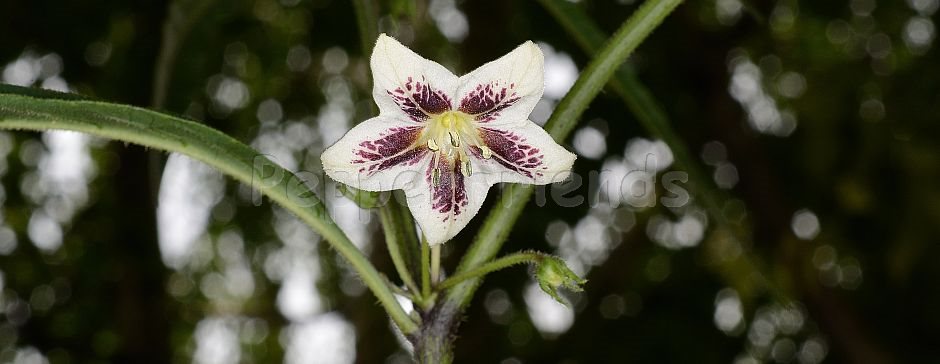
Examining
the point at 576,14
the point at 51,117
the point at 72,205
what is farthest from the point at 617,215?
the point at 51,117

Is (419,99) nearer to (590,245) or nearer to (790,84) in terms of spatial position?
(590,245)

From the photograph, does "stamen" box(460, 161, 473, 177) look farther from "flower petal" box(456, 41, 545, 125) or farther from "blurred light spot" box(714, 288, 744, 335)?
"blurred light spot" box(714, 288, 744, 335)

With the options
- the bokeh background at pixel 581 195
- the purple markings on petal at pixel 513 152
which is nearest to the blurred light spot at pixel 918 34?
the bokeh background at pixel 581 195

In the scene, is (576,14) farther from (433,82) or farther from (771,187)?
(771,187)

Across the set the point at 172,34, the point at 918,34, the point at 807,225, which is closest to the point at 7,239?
the point at 172,34

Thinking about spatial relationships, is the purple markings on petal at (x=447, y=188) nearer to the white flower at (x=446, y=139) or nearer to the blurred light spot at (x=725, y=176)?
the white flower at (x=446, y=139)

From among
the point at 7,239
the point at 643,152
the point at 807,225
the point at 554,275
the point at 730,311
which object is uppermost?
the point at 7,239
